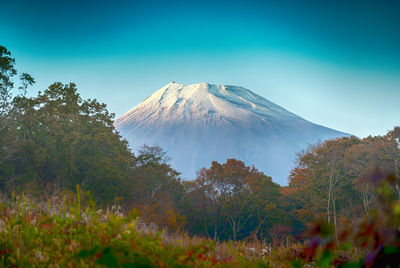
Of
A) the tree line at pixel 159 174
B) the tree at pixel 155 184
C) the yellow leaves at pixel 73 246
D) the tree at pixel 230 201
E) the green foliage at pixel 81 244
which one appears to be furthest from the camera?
the tree at pixel 230 201

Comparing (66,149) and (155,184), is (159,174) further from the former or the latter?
(66,149)

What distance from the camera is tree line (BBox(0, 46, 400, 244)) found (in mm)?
22828

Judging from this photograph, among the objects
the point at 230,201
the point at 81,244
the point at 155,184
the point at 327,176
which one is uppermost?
the point at 327,176

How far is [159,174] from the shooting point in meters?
32.9

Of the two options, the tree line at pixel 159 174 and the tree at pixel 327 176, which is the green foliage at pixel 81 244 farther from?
the tree at pixel 327 176

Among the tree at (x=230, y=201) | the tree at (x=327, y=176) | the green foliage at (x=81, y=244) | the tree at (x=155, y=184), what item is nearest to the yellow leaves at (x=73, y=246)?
the green foliage at (x=81, y=244)

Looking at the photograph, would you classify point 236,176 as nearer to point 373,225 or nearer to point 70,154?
point 70,154

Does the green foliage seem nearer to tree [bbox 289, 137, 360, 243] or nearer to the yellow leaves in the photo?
the yellow leaves

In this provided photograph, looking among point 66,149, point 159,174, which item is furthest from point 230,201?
point 66,149

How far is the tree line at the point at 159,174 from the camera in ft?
74.9

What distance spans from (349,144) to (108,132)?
2718cm

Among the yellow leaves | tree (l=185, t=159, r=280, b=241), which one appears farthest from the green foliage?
tree (l=185, t=159, r=280, b=241)

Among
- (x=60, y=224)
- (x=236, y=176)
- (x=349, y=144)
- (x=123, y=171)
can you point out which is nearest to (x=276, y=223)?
(x=236, y=176)

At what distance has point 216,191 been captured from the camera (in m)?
37.3
